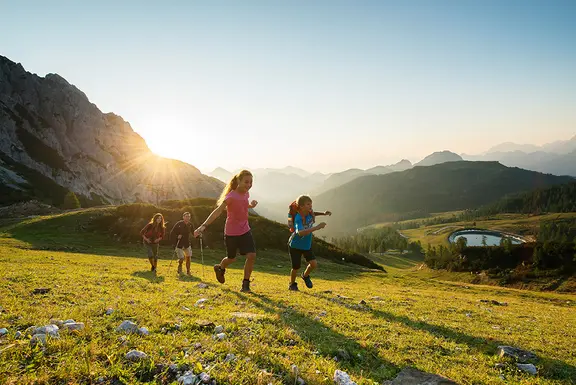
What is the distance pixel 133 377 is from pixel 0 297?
21.4 ft

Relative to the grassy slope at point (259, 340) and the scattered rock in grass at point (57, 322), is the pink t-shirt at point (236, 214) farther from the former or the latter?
the scattered rock in grass at point (57, 322)

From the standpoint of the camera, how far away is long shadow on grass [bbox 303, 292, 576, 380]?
6521 mm

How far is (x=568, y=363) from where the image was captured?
7273 mm

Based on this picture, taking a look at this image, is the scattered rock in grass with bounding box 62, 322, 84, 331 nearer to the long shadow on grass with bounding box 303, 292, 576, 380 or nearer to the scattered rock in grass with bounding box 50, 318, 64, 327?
the scattered rock in grass with bounding box 50, 318, 64, 327

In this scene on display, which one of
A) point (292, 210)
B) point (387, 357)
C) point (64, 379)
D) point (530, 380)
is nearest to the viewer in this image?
point (64, 379)

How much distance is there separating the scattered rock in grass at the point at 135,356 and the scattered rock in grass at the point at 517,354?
24.4ft

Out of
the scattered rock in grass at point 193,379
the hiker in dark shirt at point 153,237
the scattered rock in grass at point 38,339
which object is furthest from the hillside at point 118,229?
the scattered rock in grass at point 193,379

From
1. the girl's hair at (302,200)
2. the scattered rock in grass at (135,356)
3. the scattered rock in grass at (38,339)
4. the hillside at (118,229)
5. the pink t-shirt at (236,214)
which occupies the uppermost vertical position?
the girl's hair at (302,200)

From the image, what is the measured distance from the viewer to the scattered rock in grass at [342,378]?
4.98m

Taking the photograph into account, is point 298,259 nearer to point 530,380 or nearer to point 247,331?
point 247,331

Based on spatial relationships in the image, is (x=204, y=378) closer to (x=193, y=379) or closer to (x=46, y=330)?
(x=193, y=379)

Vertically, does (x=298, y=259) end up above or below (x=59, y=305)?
above

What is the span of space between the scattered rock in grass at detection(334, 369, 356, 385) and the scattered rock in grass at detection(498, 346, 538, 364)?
430cm

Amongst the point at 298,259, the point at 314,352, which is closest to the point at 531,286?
the point at 298,259
